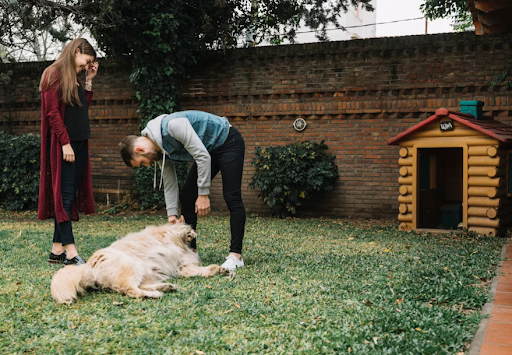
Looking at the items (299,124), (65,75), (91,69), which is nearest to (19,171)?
(299,124)

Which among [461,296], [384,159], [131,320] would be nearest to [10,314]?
[131,320]

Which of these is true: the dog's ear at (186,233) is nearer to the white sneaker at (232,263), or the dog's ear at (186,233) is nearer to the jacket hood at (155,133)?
the white sneaker at (232,263)

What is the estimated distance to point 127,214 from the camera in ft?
32.9

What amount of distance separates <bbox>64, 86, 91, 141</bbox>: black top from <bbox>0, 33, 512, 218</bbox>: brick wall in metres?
5.59

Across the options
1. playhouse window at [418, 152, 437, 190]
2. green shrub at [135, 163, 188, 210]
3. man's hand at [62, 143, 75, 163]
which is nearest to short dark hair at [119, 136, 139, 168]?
man's hand at [62, 143, 75, 163]

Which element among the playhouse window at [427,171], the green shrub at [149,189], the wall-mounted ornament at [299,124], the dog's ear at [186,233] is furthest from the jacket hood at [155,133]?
the green shrub at [149,189]

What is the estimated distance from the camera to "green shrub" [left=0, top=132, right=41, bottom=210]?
33.3 feet

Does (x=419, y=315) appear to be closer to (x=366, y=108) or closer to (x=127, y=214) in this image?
(x=366, y=108)

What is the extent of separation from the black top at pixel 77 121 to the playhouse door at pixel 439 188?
16.3ft

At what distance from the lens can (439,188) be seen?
8711mm

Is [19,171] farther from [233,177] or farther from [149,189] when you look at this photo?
[233,177]

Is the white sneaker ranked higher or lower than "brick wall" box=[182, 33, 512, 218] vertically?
lower

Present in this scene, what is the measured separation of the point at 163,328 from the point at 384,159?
7.24 metres

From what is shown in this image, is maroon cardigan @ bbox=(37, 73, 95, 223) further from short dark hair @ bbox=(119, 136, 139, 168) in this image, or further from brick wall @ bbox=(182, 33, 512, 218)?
brick wall @ bbox=(182, 33, 512, 218)
